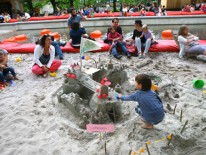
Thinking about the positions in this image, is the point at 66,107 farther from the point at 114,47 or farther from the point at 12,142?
the point at 114,47

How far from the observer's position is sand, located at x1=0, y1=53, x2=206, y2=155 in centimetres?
261

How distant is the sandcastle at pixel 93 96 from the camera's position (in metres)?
3.12

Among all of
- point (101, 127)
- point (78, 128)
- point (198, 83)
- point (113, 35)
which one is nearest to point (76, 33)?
point (113, 35)

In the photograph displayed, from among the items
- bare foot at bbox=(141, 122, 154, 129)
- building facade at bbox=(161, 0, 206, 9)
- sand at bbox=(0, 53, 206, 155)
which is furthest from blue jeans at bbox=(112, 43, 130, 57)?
building facade at bbox=(161, 0, 206, 9)

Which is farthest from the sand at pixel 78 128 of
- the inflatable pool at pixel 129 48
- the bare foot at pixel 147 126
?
the inflatable pool at pixel 129 48

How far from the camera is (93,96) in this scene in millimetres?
3379

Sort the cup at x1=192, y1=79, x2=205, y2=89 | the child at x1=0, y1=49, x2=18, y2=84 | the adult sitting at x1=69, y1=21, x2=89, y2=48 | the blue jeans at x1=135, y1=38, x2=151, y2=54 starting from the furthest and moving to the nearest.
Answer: the adult sitting at x1=69, y1=21, x2=89, y2=48, the blue jeans at x1=135, y1=38, x2=151, y2=54, the child at x1=0, y1=49, x2=18, y2=84, the cup at x1=192, y1=79, x2=205, y2=89

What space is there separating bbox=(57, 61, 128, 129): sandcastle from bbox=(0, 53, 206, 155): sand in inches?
6.8

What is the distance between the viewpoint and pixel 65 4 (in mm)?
23688

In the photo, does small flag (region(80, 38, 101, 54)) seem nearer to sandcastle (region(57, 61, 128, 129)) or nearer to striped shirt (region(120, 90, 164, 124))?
sandcastle (region(57, 61, 128, 129))

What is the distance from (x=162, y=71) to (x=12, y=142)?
3.52 metres

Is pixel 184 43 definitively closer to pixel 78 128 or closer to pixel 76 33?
pixel 76 33

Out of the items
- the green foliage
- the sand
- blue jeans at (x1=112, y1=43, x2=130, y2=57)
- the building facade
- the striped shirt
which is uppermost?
the green foliage

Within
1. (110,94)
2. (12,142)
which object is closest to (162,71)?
(110,94)
